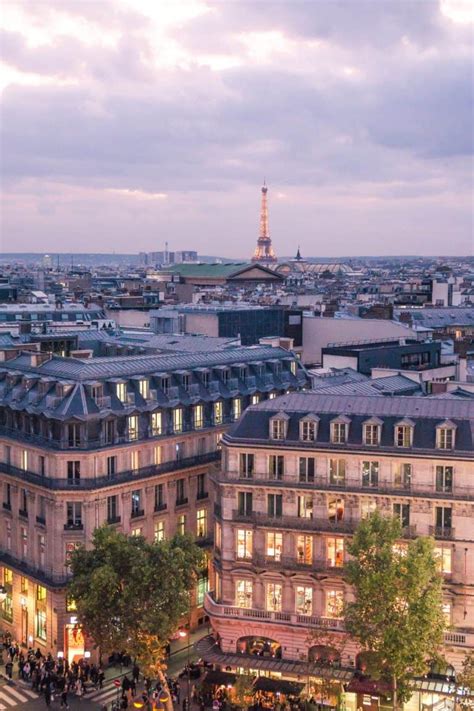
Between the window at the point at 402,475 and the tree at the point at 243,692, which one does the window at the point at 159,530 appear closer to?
the tree at the point at 243,692

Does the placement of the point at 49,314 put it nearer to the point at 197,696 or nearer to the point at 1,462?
the point at 1,462

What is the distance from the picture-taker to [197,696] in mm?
66625

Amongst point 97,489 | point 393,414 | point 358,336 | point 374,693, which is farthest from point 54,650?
point 358,336

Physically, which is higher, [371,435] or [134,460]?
[371,435]

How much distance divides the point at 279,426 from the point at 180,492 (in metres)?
17.0

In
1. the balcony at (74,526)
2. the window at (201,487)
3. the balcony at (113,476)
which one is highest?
the balcony at (113,476)

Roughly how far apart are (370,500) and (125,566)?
53.0ft

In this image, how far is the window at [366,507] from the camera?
65.9 meters

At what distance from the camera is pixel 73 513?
75.0 m

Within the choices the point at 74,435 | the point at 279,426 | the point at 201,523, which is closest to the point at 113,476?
the point at 74,435

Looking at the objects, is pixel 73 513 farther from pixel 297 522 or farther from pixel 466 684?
pixel 466 684

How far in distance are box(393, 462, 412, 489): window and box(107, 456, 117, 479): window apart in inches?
875

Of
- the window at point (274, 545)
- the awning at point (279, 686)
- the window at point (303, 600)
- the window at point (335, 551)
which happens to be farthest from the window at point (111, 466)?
the awning at point (279, 686)

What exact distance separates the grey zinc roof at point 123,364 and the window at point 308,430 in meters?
18.2
